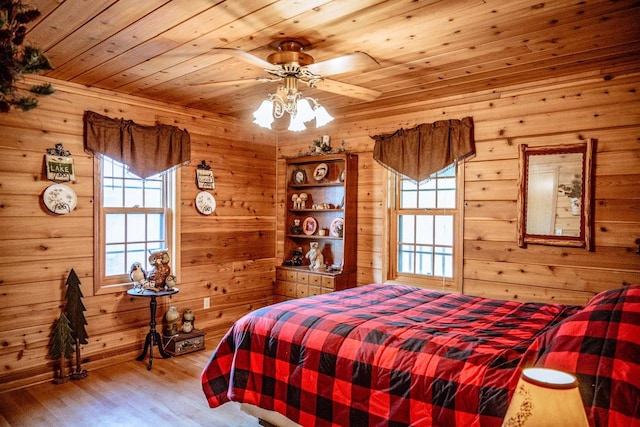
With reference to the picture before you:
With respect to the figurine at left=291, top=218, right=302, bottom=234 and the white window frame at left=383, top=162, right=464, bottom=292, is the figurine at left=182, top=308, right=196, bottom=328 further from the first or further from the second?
the white window frame at left=383, top=162, right=464, bottom=292

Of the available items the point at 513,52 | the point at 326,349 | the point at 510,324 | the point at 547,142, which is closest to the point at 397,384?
the point at 326,349

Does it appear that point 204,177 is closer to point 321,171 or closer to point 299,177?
point 299,177

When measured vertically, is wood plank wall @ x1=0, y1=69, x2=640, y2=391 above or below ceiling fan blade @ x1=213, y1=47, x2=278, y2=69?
below

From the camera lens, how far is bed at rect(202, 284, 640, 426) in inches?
63.3

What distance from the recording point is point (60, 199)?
358cm

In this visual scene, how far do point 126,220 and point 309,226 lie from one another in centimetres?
195

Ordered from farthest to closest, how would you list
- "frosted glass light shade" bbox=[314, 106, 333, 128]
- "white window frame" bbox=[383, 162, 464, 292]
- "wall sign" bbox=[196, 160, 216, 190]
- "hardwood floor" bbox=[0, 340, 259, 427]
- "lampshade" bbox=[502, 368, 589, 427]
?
1. "wall sign" bbox=[196, 160, 216, 190]
2. "white window frame" bbox=[383, 162, 464, 292]
3. "hardwood floor" bbox=[0, 340, 259, 427]
4. "frosted glass light shade" bbox=[314, 106, 333, 128]
5. "lampshade" bbox=[502, 368, 589, 427]

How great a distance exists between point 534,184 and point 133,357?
3818 mm

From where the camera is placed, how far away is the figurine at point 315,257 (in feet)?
15.7

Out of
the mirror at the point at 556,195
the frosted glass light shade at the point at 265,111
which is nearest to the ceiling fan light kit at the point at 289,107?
the frosted glass light shade at the point at 265,111

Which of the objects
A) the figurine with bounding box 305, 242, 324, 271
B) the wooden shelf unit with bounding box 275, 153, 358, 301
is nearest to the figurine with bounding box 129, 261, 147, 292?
the wooden shelf unit with bounding box 275, 153, 358, 301

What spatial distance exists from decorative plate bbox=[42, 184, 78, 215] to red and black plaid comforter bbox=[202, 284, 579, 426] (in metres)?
1.94

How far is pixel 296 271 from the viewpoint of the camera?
478 centimetres

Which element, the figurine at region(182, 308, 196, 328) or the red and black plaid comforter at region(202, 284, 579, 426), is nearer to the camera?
the red and black plaid comforter at region(202, 284, 579, 426)
